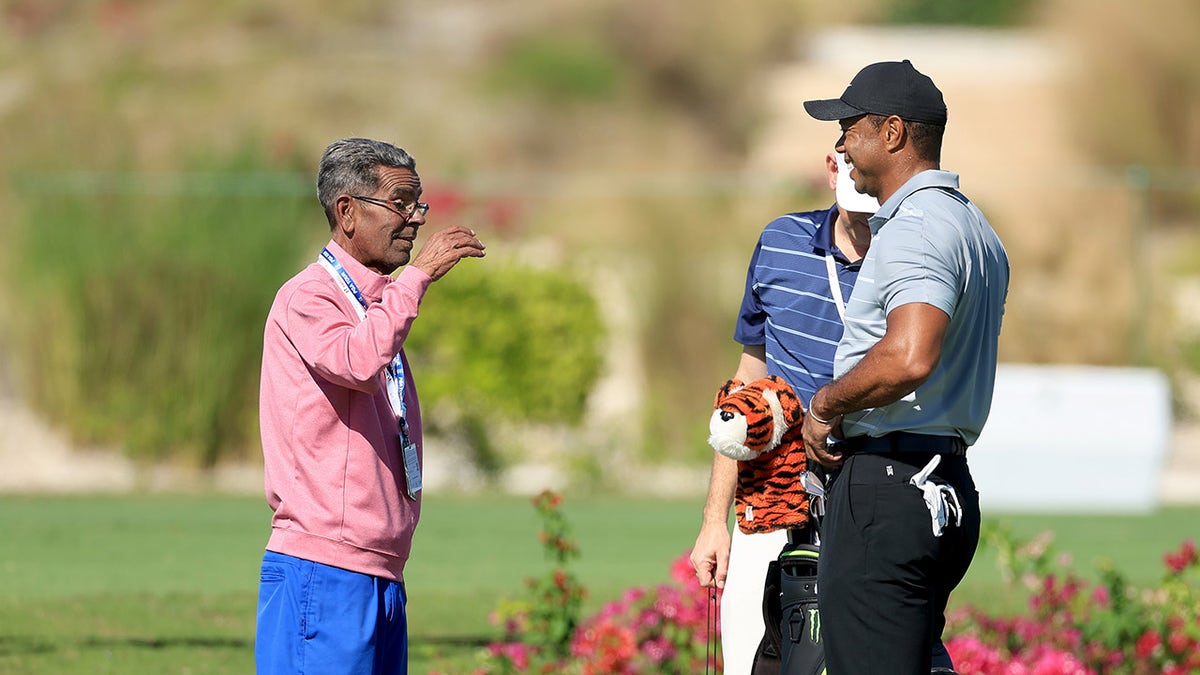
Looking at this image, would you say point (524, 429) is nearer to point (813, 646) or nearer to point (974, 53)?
point (813, 646)

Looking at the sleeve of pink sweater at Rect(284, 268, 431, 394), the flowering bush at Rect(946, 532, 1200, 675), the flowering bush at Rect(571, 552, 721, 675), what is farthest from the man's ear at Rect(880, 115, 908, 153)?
the flowering bush at Rect(946, 532, 1200, 675)

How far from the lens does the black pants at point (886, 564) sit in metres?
4.12

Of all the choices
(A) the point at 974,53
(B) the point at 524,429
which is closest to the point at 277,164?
(B) the point at 524,429

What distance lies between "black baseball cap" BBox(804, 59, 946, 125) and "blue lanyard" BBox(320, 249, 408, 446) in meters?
1.23

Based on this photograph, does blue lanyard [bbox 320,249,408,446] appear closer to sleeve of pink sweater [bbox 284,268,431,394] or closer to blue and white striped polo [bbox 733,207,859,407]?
sleeve of pink sweater [bbox 284,268,431,394]

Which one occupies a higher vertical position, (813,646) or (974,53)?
(974,53)

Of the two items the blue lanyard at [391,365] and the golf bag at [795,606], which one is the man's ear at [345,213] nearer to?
the blue lanyard at [391,365]

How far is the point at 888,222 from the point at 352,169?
4.43 ft

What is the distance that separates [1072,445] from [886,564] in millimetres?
10774

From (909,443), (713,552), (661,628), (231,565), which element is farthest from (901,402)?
(231,565)

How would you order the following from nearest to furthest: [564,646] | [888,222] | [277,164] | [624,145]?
1. [888,222]
2. [564,646]
3. [277,164]
4. [624,145]

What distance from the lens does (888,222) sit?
13.5 feet

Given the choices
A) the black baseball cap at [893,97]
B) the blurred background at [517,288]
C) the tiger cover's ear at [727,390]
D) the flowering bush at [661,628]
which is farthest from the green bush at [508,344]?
the black baseball cap at [893,97]

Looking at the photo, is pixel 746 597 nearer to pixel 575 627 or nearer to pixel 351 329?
pixel 351 329
